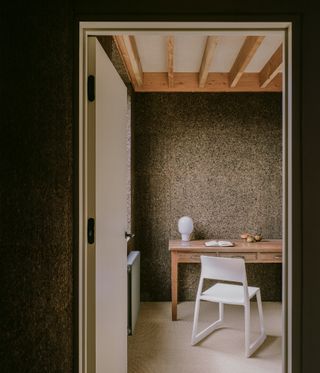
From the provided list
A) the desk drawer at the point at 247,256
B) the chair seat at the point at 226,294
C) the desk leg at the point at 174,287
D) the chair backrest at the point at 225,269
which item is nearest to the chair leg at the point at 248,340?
the chair seat at the point at 226,294

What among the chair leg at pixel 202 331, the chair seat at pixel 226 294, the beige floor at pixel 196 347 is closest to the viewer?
the beige floor at pixel 196 347

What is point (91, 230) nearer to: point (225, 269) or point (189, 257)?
point (225, 269)

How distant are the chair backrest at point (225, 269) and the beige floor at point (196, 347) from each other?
582 mm

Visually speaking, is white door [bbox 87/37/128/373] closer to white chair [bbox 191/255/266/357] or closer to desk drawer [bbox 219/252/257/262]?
white chair [bbox 191/255/266/357]

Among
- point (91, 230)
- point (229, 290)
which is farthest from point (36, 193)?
point (229, 290)

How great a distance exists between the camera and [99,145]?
5.82ft

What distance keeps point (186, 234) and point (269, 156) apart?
4.44 ft

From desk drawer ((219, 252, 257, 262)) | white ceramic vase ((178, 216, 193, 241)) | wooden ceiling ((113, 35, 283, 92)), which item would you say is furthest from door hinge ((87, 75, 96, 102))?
white ceramic vase ((178, 216, 193, 241))

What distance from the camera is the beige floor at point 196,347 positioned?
8.98 feet

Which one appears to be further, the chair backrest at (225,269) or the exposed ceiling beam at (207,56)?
the exposed ceiling beam at (207,56)

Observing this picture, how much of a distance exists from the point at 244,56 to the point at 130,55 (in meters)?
1.02

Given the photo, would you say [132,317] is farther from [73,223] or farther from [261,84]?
[261,84]

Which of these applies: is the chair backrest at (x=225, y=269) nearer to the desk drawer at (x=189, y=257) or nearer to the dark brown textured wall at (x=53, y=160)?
the desk drawer at (x=189, y=257)
